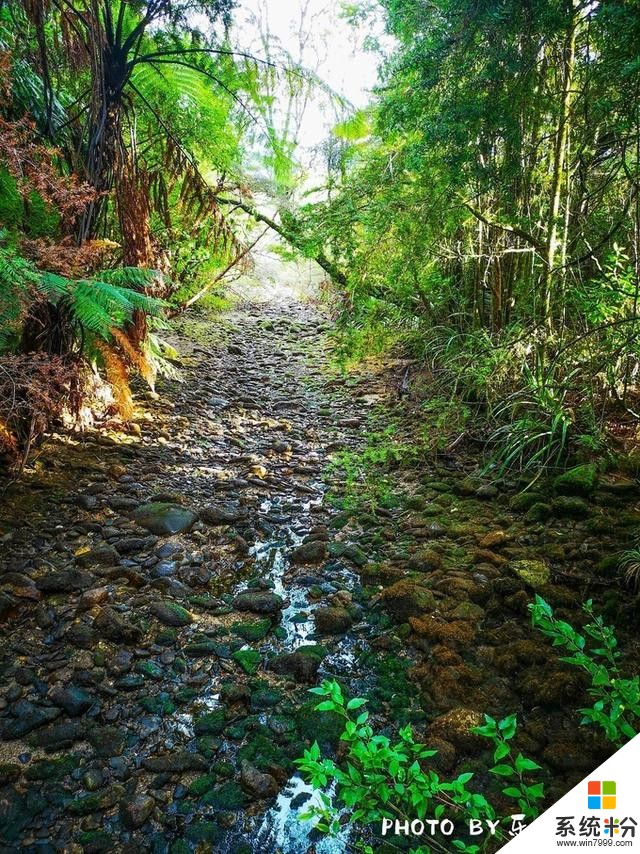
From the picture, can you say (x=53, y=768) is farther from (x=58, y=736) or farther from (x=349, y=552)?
(x=349, y=552)

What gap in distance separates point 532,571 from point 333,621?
3.53 ft

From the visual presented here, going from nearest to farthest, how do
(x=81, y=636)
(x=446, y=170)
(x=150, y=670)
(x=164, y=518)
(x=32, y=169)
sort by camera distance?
1. (x=150, y=670)
2. (x=81, y=636)
3. (x=32, y=169)
4. (x=164, y=518)
5. (x=446, y=170)

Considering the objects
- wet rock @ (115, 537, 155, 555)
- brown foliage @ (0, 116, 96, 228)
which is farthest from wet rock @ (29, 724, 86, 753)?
brown foliage @ (0, 116, 96, 228)

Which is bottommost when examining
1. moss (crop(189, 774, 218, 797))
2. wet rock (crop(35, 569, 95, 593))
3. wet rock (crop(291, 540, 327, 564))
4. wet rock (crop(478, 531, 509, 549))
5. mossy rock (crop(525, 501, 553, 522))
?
moss (crop(189, 774, 218, 797))

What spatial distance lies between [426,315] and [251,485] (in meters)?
2.96

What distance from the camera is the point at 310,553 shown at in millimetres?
3145

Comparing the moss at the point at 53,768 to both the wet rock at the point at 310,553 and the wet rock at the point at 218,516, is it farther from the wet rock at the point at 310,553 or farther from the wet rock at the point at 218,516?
the wet rock at the point at 218,516

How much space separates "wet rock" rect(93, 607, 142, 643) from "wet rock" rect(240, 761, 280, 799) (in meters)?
0.89

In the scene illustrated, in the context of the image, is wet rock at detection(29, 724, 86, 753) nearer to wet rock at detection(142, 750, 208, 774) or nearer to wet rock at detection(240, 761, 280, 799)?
wet rock at detection(142, 750, 208, 774)

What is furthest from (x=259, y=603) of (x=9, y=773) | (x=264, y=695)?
(x=9, y=773)

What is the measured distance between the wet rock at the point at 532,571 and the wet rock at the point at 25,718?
2219mm

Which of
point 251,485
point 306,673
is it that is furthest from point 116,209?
point 306,673

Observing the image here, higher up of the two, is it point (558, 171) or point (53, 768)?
point (558, 171)

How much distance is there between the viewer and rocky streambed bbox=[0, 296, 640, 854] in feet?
5.67
